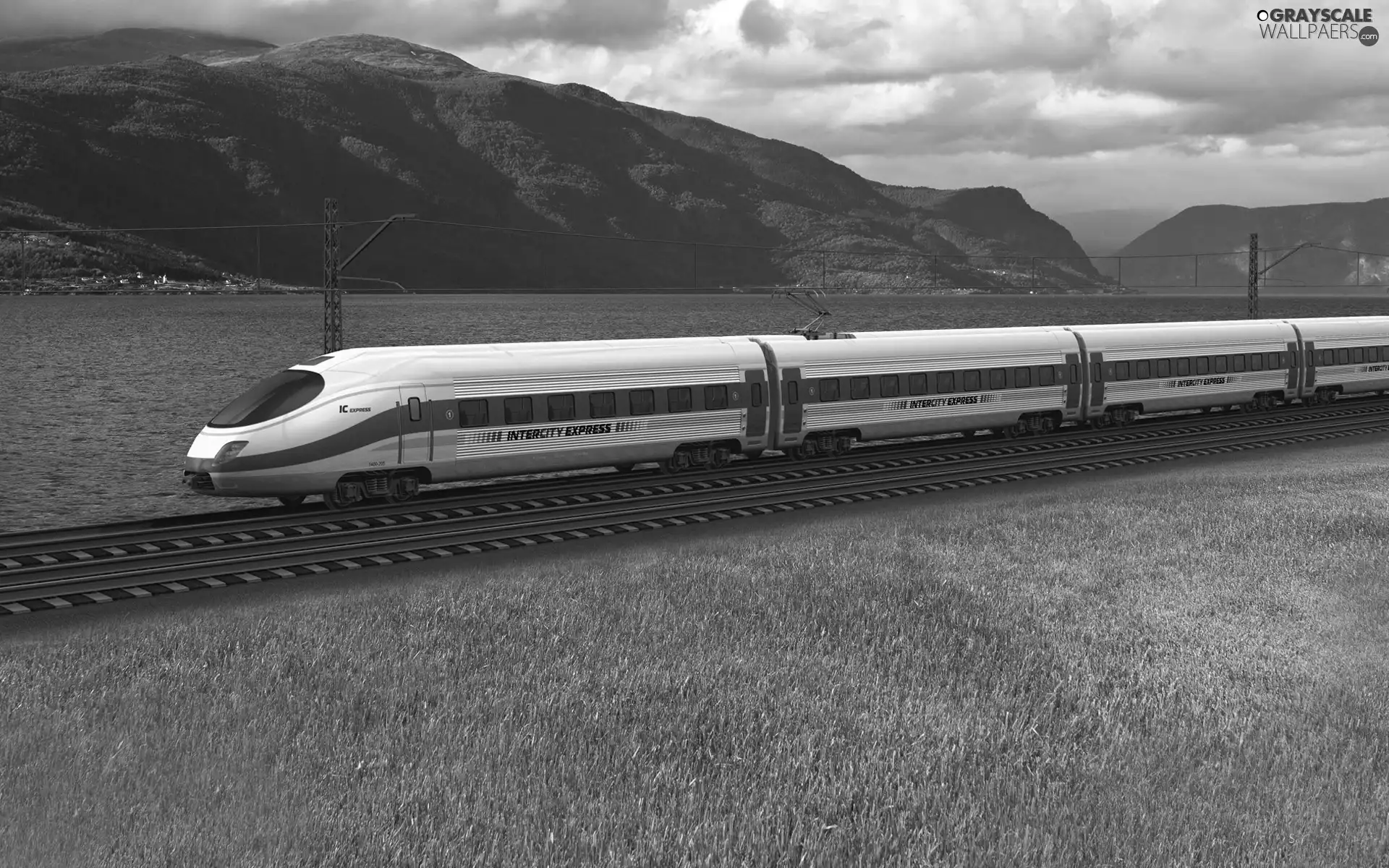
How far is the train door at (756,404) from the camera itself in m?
35.5

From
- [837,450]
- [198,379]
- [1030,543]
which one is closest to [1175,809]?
[1030,543]

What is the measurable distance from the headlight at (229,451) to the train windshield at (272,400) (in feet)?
1.60

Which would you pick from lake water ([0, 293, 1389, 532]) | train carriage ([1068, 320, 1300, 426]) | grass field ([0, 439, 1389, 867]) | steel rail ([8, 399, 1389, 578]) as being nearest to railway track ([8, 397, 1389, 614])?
steel rail ([8, 399, 1389, 578])

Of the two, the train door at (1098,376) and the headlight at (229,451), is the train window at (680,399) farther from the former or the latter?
the train door at (1098,376)

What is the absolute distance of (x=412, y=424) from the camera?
95.5 ft

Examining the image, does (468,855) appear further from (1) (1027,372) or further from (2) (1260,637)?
(1) (1027,372)

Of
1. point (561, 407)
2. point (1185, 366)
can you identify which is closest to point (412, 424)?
point (561, 407)

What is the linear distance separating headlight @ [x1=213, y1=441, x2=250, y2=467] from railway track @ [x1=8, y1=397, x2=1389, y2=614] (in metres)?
1.25

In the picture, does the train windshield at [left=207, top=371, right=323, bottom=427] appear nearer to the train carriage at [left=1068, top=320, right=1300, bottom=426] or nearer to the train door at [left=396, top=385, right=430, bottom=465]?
the train door at [left=396, top=385, right=430, bottom=465]

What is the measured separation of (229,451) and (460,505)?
497cm

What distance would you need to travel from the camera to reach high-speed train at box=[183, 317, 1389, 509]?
2822 centimetres

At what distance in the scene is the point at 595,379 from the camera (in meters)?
32.3

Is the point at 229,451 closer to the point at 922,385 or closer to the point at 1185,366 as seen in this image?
the point at 922,385

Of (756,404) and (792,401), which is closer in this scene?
(756,404)
